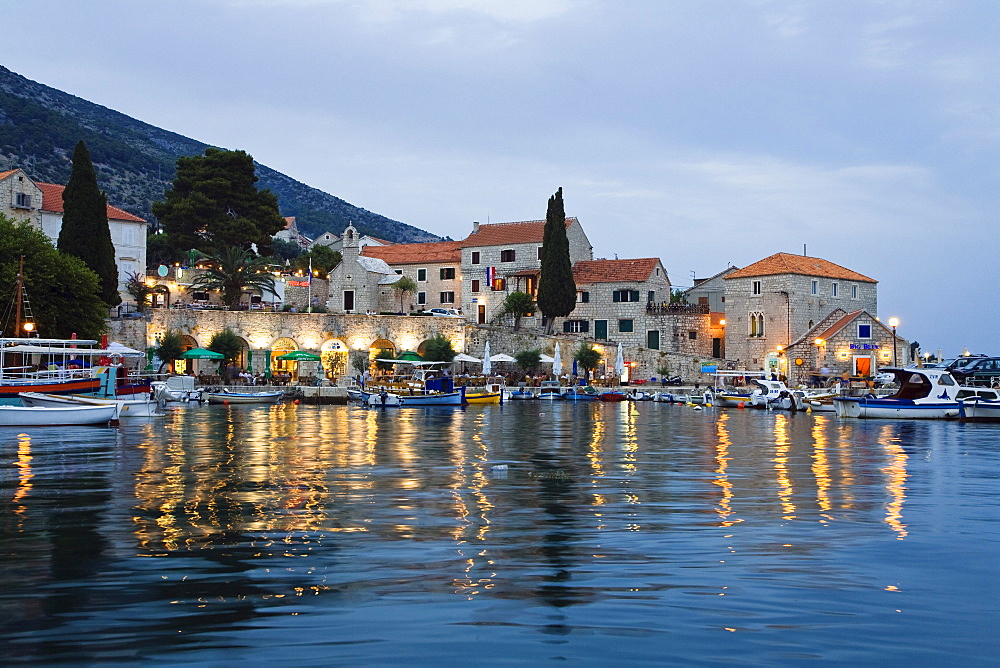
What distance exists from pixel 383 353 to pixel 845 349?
30055mm

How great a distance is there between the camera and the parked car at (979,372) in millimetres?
48438

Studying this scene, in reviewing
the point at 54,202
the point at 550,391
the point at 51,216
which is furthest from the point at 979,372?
the point at 54,202

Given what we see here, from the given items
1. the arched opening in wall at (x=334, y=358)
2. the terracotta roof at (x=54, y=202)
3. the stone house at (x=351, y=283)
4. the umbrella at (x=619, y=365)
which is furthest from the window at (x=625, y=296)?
the terracotta roof at (x=54, y=202)

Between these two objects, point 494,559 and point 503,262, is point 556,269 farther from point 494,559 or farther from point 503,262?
point 494,559

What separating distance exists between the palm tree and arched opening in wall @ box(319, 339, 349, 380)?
510 cm

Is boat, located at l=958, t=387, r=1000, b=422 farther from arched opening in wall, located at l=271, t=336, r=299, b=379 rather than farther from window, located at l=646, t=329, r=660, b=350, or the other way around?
arched opening in wall, located at l=271, t=336, r=299, b=379

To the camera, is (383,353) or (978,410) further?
(383,353)

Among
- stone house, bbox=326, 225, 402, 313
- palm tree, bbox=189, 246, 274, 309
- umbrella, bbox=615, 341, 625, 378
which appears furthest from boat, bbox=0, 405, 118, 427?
stone house, bbox=326, 225, 402, 313

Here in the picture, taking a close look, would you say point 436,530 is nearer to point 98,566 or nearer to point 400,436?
point 98,566

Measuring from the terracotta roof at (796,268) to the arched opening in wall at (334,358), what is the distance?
26539mm

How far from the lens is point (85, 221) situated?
5012 cm

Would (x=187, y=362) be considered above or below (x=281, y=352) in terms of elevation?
below

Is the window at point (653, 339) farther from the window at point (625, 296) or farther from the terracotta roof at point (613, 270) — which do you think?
the terracotta roof at point (613, 270)

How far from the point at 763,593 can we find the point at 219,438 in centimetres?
2161
